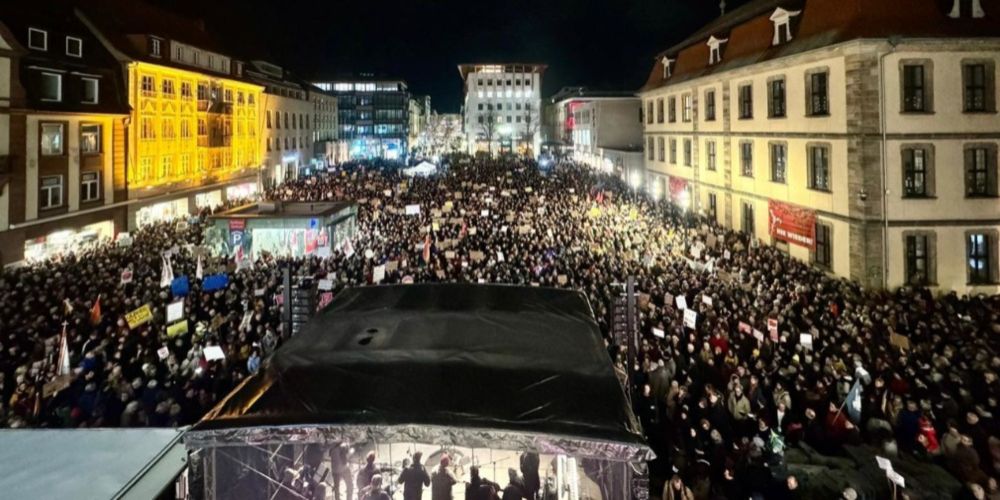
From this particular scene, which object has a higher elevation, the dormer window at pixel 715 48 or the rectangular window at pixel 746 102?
the dormer window at pixel 715 48

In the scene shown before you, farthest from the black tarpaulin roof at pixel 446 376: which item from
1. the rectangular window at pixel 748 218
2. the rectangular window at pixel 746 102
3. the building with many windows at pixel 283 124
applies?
the building with many windows at pixel 283 124

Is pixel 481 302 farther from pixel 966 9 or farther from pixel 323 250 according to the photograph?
pixel 966 9

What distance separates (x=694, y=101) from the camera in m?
36.6

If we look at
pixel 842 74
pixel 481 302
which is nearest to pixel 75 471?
pixel 481 302

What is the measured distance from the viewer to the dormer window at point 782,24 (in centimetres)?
2511

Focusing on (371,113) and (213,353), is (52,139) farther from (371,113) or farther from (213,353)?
(371,113)

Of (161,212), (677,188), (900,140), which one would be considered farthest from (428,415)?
(161,212)

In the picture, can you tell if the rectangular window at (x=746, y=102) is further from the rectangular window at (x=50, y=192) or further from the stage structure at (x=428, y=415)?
the rectangular window at (x=50, y=192)

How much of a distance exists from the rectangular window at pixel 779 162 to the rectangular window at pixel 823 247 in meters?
3.54

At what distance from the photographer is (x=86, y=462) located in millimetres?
6496

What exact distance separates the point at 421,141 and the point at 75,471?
501ft

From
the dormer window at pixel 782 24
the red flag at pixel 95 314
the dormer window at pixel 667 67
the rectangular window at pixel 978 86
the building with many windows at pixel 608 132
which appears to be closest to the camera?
the red flag at pixel 95 314

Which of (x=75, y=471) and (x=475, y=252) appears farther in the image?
(x=475, y=252)

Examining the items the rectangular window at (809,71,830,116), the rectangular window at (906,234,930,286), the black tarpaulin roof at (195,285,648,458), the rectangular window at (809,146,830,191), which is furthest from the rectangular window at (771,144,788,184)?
the black tarpaulin roof at (195,285,648,458)
